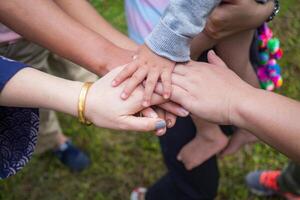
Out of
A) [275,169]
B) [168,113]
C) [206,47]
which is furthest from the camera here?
[275,169]

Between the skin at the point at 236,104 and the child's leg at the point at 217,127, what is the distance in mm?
194

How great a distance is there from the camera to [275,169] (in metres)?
2.20

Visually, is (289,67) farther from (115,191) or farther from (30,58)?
(30,58)

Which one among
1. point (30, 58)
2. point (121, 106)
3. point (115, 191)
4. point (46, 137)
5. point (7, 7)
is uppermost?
point (7, 7)

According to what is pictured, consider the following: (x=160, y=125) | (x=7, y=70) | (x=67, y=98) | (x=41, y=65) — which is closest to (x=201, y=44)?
(x=160, y=125)

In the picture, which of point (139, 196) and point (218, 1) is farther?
point (139, 196)

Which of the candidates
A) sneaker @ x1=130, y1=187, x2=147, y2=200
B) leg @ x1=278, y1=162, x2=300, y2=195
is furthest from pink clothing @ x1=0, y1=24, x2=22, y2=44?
leg @ x1=278, y1=162, x2=300, y2=195

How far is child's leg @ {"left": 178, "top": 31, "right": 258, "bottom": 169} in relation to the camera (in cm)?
140

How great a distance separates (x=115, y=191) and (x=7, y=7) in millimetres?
1240

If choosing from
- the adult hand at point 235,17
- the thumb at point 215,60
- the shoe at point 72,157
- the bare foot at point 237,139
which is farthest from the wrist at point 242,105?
the shoe at point 72,157

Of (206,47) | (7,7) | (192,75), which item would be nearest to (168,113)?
(192,75)

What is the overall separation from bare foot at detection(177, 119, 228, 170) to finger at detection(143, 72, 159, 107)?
440mm

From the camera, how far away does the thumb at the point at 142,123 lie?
42.4 inches

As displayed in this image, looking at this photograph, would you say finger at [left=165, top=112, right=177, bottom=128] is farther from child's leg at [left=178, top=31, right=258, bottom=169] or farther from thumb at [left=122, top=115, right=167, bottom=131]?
child's leg at [left=178, top=31, right=258, bottom=169]
